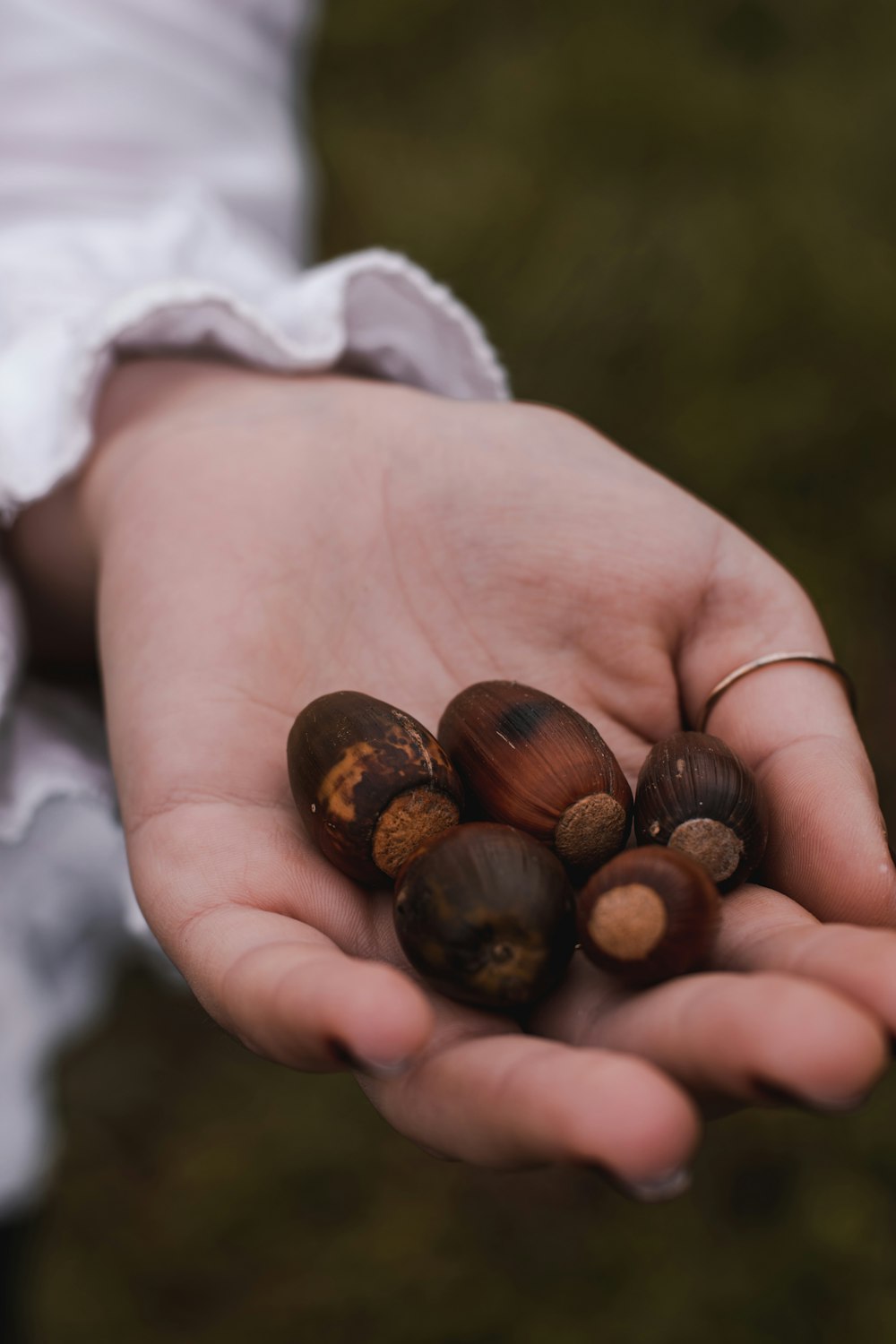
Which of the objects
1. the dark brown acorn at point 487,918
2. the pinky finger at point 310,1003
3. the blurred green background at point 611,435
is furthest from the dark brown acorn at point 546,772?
the blurred green background at point 611,435

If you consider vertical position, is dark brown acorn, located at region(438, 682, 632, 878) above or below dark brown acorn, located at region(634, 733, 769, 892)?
below

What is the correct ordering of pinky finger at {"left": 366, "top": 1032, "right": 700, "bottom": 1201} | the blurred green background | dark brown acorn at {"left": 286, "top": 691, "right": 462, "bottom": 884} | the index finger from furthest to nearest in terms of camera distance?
the blurred green background
dark brown acorn at {"left": 286, "top": 691, "right": 462, "bottom": 884}
the index finger
pinky finger at {"left": 366, "top": 1032, "right": 700, "bottom": 1201}

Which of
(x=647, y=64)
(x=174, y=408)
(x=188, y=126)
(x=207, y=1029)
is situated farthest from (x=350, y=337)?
(x=647, y=64)

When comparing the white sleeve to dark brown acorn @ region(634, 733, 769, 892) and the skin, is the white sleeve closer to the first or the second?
the skin

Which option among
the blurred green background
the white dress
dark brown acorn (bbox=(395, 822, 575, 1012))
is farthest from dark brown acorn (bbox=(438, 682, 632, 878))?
the blurred green background

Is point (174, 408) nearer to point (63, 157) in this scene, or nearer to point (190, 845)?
point (63, 157)

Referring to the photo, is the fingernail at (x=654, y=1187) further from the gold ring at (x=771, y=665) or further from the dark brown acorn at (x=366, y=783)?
the gold ring at (x=771, y=665)

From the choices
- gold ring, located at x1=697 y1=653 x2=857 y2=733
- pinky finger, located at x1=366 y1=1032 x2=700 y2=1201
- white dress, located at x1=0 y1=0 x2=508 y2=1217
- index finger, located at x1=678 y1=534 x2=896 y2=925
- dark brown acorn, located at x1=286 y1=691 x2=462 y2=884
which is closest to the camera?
pinky finger, located at x1=366 y1=1032 x2=700 y2=1201
